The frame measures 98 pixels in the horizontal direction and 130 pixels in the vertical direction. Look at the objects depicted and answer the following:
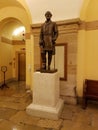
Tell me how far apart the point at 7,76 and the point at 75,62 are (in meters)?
4.38

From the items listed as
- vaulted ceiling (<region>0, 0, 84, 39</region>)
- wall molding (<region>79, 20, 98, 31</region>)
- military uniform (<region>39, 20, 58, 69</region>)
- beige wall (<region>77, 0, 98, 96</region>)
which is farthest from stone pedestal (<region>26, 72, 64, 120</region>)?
vaulted ceiling (<region>0, 0, 84, 39</region>)

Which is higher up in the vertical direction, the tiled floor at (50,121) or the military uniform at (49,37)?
the military uniform at (49,37)

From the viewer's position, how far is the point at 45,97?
336 cm

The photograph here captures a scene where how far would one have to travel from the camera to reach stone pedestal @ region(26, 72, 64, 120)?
3.23 m

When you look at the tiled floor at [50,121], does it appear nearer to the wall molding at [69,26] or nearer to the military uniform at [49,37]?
the military uniform at [49,37]

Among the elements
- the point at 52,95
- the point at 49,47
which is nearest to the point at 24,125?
the point at 52,95

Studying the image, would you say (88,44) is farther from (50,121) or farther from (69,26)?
(50,121)

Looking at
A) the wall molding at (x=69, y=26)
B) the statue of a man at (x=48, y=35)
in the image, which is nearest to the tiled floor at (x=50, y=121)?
the statue of a man at (x=48, y=35)

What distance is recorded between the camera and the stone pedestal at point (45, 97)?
127 inches

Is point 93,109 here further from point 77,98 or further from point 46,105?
point 46,105

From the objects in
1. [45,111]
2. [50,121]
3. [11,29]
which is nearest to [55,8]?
[45,111]

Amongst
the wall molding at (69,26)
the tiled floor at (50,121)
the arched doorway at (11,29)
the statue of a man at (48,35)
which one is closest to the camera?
the tiled floor at (50,121)

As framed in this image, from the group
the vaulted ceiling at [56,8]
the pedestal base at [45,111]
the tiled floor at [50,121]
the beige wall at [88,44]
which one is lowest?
the tiled floor at [50,121]

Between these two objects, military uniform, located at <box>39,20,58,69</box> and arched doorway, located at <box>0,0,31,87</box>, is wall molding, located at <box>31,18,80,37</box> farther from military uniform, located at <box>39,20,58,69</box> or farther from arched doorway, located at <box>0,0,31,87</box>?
arched doorway, located at <box>0,0,31,87</box>
